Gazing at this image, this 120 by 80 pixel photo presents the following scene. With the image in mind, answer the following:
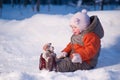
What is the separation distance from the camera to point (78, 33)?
15.7ft

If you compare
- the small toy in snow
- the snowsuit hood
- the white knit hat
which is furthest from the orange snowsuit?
the small toy in snow

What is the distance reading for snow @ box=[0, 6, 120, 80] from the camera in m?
4.09

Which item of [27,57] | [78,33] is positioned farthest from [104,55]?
[27,57]

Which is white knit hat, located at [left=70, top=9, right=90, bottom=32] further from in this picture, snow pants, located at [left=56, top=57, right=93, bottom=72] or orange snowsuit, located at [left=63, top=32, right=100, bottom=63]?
snow pants, located at [left=56, top=57, right=93, bottom=72]

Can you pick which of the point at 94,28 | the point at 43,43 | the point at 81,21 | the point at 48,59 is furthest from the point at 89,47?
the point at 43,43

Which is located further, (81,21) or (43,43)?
(43,43)

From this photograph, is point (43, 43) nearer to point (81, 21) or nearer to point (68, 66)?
point (81, 21)

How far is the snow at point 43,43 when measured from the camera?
13.4 feet

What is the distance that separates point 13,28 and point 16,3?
1506 cm

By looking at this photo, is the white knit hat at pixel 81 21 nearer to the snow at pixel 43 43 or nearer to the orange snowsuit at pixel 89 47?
the orange snowsuit at pixel 89 47

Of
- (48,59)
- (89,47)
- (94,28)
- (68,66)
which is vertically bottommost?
(68,66)

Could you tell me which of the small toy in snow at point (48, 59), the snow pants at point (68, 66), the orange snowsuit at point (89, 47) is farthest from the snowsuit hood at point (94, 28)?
the small toy in snow at point (48, 59)

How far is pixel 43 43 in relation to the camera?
611 cm

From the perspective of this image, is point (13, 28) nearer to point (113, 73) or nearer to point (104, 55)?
point (104, 55)
